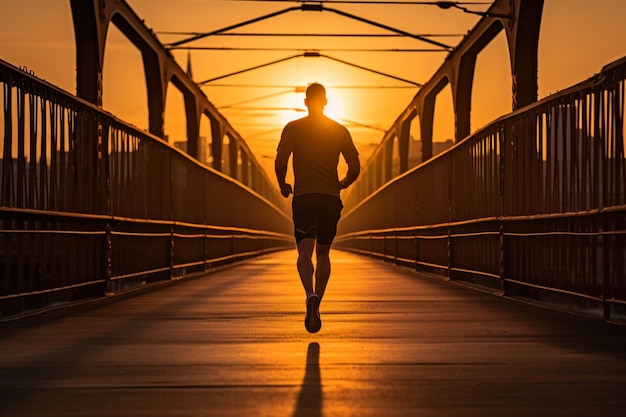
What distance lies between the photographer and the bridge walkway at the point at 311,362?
4719mm

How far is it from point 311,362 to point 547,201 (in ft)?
15.1

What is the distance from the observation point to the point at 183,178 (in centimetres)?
1744

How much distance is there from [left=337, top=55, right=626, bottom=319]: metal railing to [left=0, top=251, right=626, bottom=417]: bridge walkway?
427mm

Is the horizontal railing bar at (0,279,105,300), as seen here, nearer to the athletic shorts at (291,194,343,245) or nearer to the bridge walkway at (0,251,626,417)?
the bridge walkway at (0,251,626,417)

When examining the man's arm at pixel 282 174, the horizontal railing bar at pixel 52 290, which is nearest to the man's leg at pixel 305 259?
the man's arm at pixel 282 174

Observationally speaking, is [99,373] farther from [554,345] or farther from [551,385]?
[554,345]

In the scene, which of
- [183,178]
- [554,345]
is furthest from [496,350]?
[183,178]

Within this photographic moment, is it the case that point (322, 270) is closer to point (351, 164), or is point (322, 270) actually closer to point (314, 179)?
point (314, 179)

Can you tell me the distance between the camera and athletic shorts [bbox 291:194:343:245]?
8.09 m

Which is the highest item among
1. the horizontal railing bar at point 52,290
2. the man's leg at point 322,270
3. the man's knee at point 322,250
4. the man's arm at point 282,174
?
the man's arm at point 282,174

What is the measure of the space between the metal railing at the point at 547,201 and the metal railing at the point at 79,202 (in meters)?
3.79

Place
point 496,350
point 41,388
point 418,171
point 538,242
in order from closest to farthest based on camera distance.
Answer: point 41,388, point 496,350, point 538,242, point 418,171

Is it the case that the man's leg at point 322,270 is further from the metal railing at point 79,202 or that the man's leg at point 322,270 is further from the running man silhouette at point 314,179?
the metal railing at point 79,202

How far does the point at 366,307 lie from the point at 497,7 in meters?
6.07
